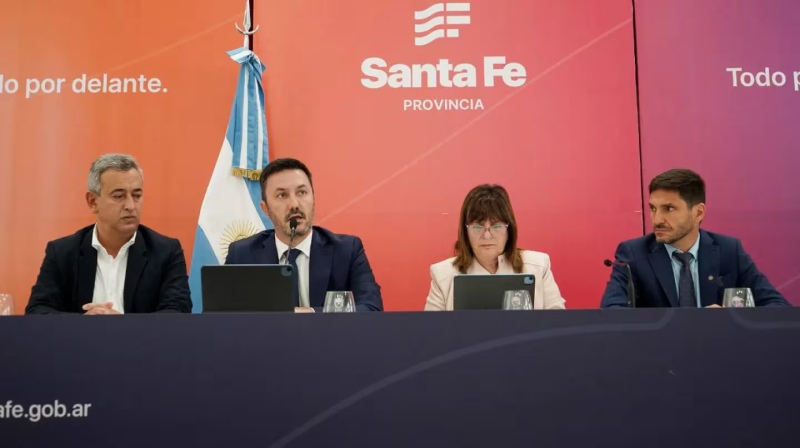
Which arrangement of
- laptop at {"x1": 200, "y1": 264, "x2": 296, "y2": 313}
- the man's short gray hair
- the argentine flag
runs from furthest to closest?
the argentine flag → the man's short gray hair → laptop at {"x1": 200, "y1": 264, "x2": 296, "y2": 313}

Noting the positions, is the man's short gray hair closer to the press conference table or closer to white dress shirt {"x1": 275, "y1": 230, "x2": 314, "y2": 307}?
white dress shirt {"x1": 275, "y1": 230, "x2": 314, "y2": 307}

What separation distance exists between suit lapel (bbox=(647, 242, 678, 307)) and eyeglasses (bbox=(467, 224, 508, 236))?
628 mm

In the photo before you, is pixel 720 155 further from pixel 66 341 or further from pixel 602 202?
pixel 66 341

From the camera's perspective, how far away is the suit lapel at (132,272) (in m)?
2.96

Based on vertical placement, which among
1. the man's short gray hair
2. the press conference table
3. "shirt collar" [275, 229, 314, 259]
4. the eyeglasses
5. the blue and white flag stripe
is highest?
the blue and white flag stripe

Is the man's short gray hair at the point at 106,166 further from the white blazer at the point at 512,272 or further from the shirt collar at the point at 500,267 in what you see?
the shirt collar at the point at 500,267

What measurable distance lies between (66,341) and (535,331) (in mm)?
1090

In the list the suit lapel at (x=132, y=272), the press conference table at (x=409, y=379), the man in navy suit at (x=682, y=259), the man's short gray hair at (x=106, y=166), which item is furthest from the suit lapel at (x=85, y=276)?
the man in navy suit at (x=682, y=259)

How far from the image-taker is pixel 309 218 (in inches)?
129

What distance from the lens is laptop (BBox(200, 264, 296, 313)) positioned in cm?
224

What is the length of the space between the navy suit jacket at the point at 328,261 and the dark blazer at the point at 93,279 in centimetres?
31

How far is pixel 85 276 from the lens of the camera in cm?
297

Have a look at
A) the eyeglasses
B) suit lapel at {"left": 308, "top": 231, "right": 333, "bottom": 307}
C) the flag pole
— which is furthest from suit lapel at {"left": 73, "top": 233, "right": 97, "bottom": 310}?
the eyeglasses

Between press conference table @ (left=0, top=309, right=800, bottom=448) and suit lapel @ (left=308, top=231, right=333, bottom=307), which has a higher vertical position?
suit lapel @ (left=308, top=231, right=333, bottom=307)
